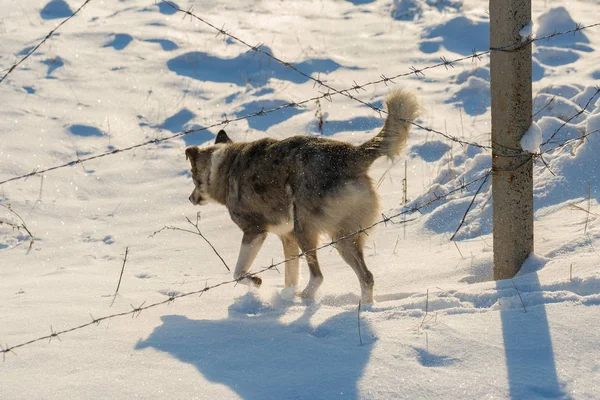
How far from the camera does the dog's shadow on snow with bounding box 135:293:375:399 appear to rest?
3393mm

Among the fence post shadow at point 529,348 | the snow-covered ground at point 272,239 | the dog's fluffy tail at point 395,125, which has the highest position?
the dog's fluffy tail at point 395,125

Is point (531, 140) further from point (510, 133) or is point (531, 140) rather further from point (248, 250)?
point (248, 250)

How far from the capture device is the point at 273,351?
382 centimetres

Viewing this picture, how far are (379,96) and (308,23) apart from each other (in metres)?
3.76

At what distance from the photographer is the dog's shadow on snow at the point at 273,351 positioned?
339 cm

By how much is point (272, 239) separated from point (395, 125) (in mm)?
2699

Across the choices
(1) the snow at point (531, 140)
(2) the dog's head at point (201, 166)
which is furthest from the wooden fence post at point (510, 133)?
(2) the dog's head at point (201, 166)

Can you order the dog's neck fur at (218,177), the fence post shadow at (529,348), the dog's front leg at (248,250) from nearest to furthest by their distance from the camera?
1. the fence post shadow at (529,348)
2. the dog's front leg at (248,250)
3. the dog's neck fur at (218,177)

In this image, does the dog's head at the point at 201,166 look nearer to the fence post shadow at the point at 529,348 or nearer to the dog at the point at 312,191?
the dog at the point at 312,191

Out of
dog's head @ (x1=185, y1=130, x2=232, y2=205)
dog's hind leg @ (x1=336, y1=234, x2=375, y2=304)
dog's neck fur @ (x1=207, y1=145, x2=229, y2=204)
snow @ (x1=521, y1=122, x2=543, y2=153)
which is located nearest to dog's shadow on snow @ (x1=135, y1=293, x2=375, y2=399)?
dog's hind leg @ (x1=336, y1=234, x2=375, y2=304)

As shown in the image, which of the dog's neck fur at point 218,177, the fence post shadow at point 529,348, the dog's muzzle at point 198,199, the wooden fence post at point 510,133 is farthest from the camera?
the dog's muzzle at point 198,199

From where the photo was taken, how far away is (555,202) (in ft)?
19.9

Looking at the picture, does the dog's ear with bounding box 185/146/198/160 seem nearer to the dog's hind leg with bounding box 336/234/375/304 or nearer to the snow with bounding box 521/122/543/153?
the dog's hind leg with bounding box 336/234/375/304

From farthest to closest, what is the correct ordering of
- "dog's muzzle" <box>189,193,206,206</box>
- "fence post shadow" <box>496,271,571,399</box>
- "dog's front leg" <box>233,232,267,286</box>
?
1. "dog's muzzle" <box>189,193,206,206</box>
2. "dog's front leg" <box>233,232,267,286</box>
3. "fence post shadow" <box>496,271,571,399</box>
